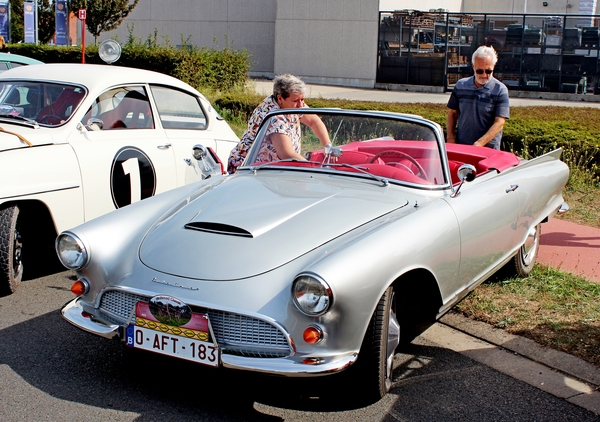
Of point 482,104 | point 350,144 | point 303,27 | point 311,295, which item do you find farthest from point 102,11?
point 311,295

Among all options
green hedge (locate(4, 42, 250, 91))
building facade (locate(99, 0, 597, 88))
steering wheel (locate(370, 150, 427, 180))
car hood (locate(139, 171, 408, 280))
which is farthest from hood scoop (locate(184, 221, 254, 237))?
building facade (locate(99, 0, 597, 88))

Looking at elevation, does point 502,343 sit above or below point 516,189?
below

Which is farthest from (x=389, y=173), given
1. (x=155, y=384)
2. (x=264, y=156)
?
(x=155, y=384)

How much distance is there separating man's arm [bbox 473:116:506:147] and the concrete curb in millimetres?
1958

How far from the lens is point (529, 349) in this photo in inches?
176

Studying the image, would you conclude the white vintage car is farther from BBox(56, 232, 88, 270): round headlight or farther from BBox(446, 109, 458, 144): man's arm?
BBox(446, 109, 458, 144): man's arm

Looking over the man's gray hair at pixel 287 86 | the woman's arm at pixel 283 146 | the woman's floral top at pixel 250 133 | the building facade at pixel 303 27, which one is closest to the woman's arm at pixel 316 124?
the woman's arm at pixel 283 146

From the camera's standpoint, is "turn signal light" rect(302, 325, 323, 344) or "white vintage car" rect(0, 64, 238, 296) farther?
"white vintage car" rect(0, 64, 238, 296)

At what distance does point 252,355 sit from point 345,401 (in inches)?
26.1

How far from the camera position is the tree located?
28178mm

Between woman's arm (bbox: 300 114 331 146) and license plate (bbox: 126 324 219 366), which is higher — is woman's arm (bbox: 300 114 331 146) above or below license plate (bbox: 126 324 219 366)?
above

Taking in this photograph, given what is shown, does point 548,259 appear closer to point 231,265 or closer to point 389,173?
point 389,173

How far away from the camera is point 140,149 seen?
6.30 m

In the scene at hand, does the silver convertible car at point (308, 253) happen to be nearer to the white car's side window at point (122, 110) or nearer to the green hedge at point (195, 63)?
the white car's side window at point (122, 110)
